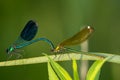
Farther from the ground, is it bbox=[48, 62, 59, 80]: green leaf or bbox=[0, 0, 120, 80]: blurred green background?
bbox=[0, 0, 120, 80]: blurred green background

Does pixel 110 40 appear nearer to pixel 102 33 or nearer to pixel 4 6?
pixel 102 33

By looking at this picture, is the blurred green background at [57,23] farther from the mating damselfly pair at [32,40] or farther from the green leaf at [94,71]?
the green leaf at [94,71]

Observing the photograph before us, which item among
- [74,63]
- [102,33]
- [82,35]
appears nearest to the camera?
[74,63]

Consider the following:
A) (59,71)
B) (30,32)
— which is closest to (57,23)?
(30,32)

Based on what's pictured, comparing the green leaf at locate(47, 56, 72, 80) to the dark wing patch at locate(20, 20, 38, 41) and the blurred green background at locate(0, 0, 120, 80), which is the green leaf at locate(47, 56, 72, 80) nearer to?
the dark wing patch at locate(20, 20, 38, 41)

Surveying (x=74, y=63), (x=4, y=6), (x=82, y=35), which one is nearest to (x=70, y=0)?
(x=4, y=6)

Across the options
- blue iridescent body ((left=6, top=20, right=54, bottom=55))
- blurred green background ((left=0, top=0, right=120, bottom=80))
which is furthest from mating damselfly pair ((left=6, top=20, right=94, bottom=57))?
blurred green background ((left=0, top=0, right=120, bottom=80))

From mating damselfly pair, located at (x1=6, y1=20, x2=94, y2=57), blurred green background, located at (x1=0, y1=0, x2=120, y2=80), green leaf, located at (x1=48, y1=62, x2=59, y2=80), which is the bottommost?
green leaf, located at (x1=48, y1=62, x2=59, y2=80)
